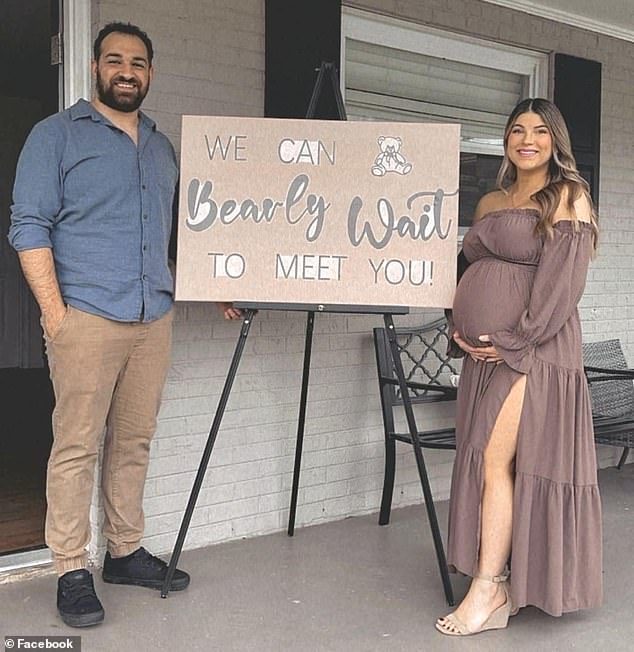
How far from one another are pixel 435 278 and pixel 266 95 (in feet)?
3.48

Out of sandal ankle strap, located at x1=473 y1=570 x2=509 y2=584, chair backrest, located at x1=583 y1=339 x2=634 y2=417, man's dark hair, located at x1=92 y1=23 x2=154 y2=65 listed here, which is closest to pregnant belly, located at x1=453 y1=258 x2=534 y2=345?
sandal ankle strap, located at x1=473 y1=570 x2=509 y2=584

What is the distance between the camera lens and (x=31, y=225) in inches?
106

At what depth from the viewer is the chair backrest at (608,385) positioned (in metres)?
4.73

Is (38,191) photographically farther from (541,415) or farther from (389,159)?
(541,415)

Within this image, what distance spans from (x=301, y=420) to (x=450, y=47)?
1.87 metres

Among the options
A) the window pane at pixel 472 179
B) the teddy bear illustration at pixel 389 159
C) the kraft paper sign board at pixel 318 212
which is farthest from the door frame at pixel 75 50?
the window pane at pixel 472 179

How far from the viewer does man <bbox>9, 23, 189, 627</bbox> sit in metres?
2.75

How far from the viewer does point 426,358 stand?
426cm

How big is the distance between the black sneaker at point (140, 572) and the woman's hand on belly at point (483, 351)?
1.20 m

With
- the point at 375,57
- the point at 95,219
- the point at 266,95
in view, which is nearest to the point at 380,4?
the point at 375,57

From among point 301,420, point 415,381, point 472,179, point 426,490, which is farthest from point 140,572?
point 472,179

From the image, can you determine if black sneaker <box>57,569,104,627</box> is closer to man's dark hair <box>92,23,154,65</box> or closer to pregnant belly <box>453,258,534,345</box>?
pregnant belly <box>453,258,534,345</box>

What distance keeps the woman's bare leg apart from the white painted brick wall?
1111mm

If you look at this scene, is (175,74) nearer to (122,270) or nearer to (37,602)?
(122,270)
